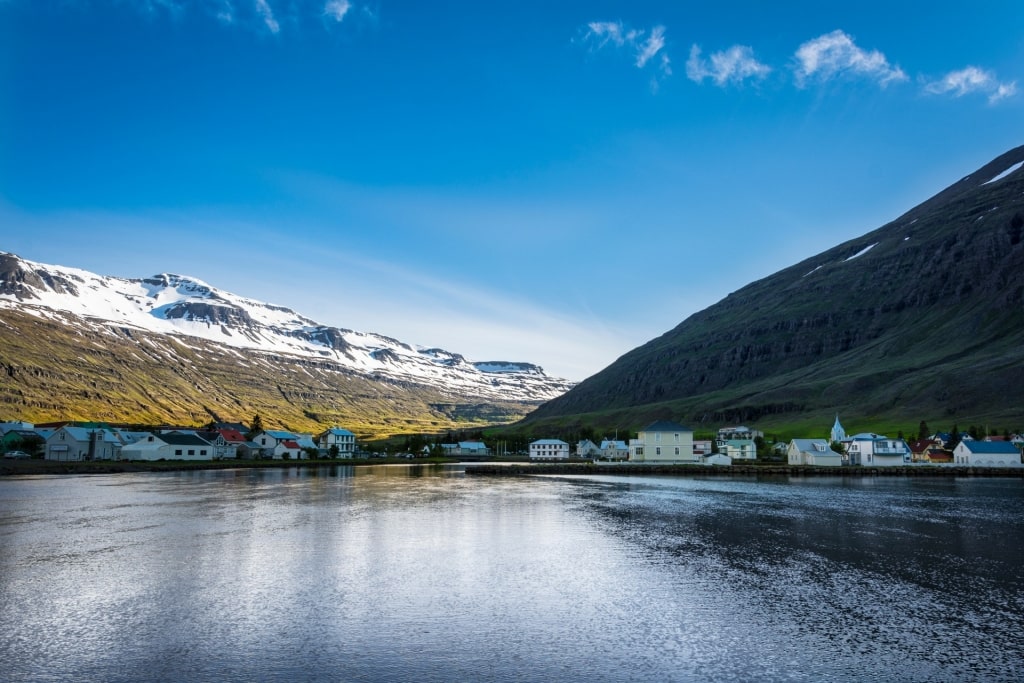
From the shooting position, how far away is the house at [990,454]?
11132 cm

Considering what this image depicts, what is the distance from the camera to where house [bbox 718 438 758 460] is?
144m

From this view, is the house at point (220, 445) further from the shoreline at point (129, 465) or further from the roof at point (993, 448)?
the roof at point (993, 448)

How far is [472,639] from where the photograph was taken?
63.1ft

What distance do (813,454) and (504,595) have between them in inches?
4495

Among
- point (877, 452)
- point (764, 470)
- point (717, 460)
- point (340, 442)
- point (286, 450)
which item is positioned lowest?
point (764, 470)

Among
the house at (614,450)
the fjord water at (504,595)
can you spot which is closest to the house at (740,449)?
the house at (614,450)

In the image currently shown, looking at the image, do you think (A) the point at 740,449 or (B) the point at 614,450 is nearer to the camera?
(A) the point at 740,449

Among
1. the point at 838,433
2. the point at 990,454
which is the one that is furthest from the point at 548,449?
the point at 990,454

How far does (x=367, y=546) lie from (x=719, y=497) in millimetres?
41329

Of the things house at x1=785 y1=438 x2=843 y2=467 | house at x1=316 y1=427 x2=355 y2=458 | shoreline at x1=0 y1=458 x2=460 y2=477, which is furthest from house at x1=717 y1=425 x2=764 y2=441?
house at x1=316 y1=427 x2=355 y2=458

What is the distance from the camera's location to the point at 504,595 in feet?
80.7

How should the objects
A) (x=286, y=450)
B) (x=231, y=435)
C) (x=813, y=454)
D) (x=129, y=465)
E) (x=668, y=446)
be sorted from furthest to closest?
1. (x=231, y=435)
2. (x=286, y=450)
3. (x=668, y=446)
4. (x=813, y=454)
5. (x=129, y=465)

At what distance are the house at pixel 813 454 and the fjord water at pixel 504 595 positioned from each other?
7826 centimetres

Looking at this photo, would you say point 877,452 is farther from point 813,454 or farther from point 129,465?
point 129,465
